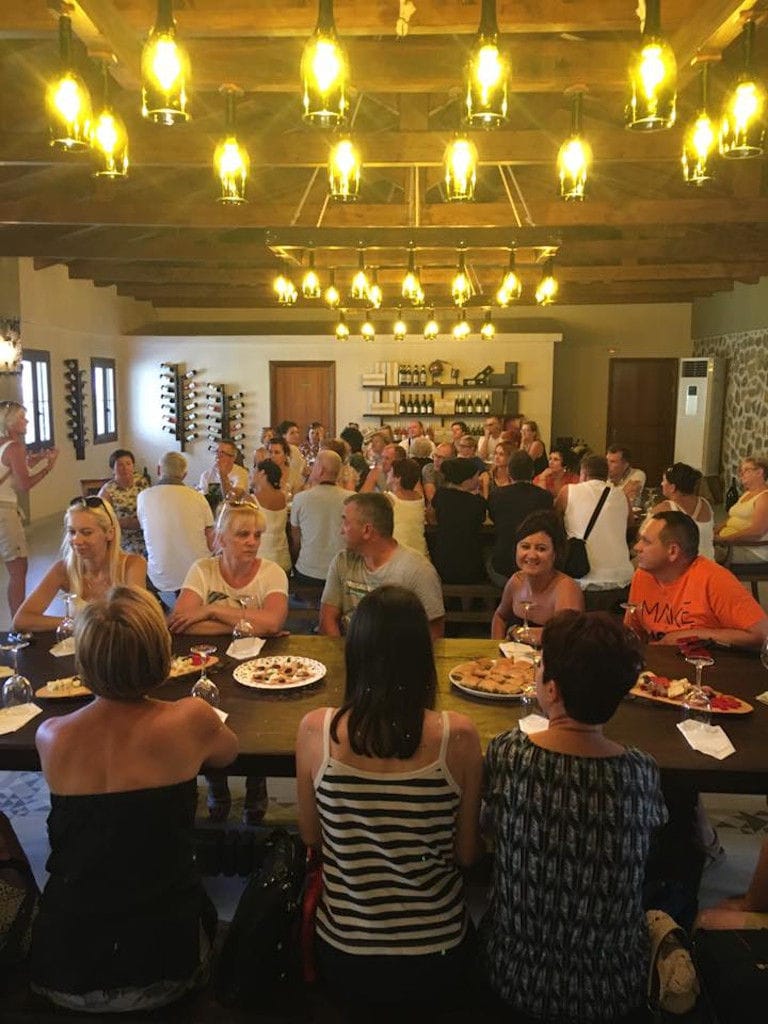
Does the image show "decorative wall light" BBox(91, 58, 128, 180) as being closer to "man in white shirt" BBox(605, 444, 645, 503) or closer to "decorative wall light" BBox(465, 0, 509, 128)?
"decorative wall light" BBox(465, 0, 509, 128)

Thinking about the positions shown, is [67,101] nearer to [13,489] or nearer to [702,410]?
[13,489]

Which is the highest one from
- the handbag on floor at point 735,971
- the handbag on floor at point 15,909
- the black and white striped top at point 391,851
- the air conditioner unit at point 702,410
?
the air conditioner unit at point 702,410

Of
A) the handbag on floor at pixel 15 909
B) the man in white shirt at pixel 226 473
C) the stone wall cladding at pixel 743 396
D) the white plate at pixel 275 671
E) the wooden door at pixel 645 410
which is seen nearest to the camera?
the handbag on floor at pixel 15 909

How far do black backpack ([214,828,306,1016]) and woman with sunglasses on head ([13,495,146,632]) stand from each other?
1777 mm

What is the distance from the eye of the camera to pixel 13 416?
6.45 metres

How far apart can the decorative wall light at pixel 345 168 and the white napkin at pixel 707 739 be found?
2435 mm

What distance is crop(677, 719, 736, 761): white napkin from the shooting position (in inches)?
93.4

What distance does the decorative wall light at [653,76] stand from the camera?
2393mm

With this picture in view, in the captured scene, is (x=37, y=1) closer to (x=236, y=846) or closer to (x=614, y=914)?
(x=236, y=846)

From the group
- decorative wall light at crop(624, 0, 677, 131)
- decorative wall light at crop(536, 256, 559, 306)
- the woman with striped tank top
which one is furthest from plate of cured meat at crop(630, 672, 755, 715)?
decorative wall light at crop(536, 256, 559, 306)

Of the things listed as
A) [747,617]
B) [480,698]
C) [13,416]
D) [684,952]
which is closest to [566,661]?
[684,952]

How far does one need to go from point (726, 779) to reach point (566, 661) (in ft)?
2.59

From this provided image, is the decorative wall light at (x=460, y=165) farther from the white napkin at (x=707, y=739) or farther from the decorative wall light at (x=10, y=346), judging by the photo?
the decorative wall light at (x=10, y=346)

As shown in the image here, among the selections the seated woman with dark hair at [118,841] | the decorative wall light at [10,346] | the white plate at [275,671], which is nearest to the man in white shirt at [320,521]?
the white plate at [275,671]
